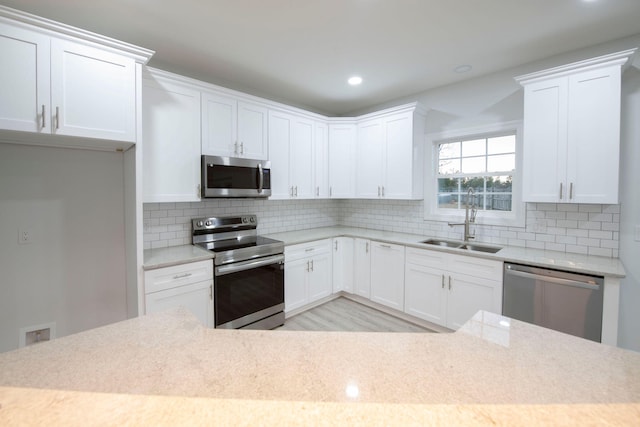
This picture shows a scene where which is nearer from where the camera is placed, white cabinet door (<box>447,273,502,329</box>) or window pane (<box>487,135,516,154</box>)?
white cabinet door (<box>447,273,502,329</box>)

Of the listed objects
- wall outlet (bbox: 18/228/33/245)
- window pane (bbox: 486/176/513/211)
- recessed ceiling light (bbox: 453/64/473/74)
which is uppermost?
recessed ceiling light (bbox: 453/64/473/74)

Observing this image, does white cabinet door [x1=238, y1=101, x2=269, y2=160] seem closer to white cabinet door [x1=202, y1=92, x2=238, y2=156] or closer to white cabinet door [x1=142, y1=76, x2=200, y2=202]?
white cabinet door [x1=202, y1=92, x2=238, y2=156]

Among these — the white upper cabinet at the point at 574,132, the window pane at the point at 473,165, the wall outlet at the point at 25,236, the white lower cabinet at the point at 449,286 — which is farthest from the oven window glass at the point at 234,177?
the white upper cabinet at the point at 574,132

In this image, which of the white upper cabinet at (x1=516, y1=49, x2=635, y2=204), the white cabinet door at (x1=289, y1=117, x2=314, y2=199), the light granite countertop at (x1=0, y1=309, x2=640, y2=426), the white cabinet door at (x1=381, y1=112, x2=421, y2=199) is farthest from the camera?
the white cabinet door at (x1=289, y1=117, x2=314, y2=199)

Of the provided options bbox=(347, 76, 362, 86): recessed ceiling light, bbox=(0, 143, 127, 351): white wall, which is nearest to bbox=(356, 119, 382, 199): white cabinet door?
bbox=(347, 76, 362, 86): recessed ceiling light

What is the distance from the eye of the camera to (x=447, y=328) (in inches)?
116

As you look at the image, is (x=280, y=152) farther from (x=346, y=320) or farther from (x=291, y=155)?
(x=346, y=320)

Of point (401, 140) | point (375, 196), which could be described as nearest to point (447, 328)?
point (375, 196)

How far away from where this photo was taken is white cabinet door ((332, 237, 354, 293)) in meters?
3.72

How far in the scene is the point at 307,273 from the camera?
11.1 feet

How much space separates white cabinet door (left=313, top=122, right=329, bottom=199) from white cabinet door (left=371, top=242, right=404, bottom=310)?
994 millimetres

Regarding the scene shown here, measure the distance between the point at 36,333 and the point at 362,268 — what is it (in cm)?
307

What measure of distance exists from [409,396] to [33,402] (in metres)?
0.89

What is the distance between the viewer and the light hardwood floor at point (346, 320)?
3078 mm
